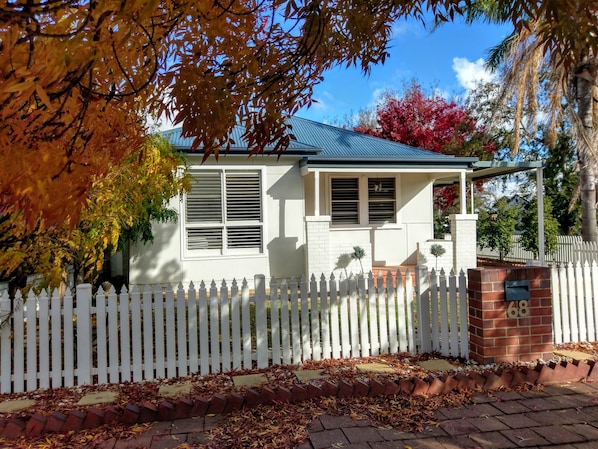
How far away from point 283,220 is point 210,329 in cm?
657

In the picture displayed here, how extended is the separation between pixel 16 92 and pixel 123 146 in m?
0.87

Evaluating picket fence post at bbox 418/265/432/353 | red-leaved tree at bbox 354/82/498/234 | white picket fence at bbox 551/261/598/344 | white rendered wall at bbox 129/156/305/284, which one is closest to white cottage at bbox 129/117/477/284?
white rendered wall at bbox 129/156/305/284

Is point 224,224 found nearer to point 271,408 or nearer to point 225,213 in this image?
point 225,213

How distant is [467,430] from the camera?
9.93 feet

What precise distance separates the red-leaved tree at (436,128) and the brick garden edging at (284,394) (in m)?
17.3

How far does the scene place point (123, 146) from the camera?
189 cm

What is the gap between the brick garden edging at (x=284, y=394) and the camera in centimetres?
312

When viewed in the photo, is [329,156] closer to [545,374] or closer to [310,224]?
[310,224]

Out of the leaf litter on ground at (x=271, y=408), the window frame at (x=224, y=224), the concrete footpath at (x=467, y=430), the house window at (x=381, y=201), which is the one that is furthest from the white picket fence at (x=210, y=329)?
the house window at (x=381, y=201)

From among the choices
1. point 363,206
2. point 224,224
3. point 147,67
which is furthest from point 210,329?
point 363,206

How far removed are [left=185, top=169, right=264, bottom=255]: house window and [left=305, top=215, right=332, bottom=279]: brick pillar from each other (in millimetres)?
1301

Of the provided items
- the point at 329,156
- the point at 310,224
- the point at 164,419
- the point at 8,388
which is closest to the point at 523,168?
the point at 329,156

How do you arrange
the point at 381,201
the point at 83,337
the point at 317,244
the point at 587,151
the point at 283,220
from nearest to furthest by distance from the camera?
the point at 83,337
the point at 317,244
the point at 283,220
the point at 381,201
the point at 587,151

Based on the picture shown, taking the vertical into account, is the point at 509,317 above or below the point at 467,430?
above
